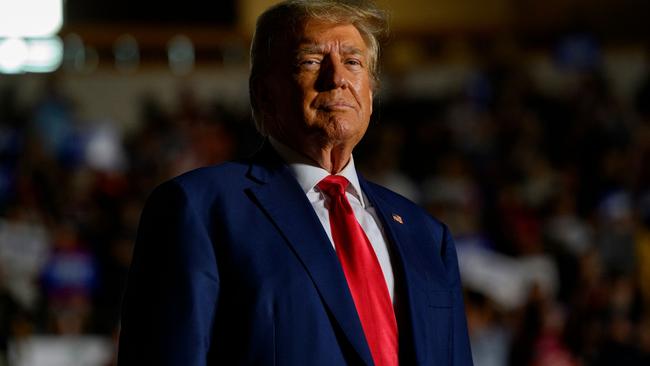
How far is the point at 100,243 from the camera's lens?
26.0ft

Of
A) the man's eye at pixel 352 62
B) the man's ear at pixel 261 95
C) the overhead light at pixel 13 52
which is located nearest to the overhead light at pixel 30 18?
the overhead light at pixel 13 52

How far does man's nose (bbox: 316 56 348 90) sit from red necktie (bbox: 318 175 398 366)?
15cm

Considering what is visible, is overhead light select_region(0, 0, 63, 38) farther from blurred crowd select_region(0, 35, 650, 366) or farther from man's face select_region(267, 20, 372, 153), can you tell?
man's face select_region(267, 20, 372, 153)

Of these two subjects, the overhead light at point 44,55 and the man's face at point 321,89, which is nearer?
the man's face at point 321,89

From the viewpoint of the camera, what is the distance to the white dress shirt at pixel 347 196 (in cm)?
198

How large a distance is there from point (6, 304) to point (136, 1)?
5583mm

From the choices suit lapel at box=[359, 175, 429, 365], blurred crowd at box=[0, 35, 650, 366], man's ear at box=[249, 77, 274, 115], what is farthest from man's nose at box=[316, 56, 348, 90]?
blurred crowd at box=[0, 35, 650, 366]

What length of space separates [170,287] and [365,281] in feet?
0.98

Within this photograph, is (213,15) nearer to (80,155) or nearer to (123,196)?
(80,155)

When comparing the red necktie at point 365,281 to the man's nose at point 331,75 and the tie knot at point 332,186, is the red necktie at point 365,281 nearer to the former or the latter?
the tie knot at point 332,186

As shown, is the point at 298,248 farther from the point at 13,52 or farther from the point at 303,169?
the point at 13,52

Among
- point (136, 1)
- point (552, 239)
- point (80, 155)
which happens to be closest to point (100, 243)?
point (80, 155)

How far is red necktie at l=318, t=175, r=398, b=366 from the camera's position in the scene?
1.90m

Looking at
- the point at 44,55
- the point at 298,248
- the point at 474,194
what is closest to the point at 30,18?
the point at 44,55
